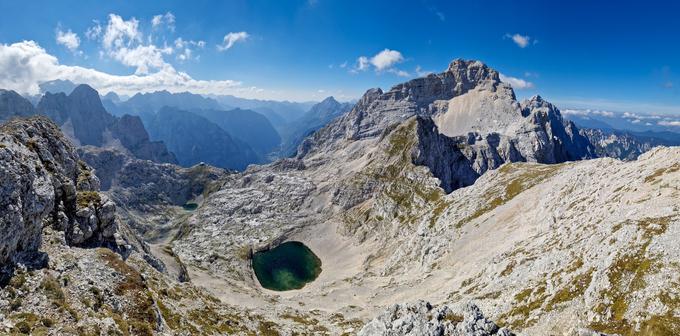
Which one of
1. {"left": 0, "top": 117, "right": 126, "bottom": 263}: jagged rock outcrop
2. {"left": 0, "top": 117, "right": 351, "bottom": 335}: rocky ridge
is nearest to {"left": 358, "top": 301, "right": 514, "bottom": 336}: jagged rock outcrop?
{"left": 0, "top": 117, "right": 351, "bottom": 335}: rocky ridge

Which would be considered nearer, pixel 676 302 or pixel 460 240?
pixel 676 302

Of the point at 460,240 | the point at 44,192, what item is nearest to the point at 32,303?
the point at 44,192

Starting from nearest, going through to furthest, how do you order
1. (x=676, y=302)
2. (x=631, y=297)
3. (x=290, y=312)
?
1. (x=676, y=302)
2. (x=631, y=297)
3. (x=290, y=312)

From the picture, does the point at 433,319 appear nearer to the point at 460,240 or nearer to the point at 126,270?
the point at 126,270

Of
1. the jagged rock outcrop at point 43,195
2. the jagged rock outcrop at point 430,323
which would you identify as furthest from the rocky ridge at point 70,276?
the jagged rock outcrop at point 430,323

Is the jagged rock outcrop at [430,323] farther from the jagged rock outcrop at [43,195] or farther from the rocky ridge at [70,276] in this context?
the jagged rock outcrop at [43,195]

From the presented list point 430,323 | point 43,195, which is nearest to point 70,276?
point 43,195

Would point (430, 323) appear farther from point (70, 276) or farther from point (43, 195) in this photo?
point (43, 195)
